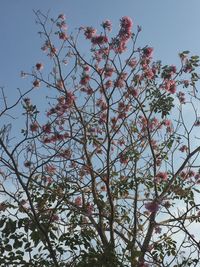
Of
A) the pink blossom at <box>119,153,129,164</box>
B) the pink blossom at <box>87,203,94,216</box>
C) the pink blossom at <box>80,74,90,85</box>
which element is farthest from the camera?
the pink blossom at <box>80,74,90,85</box>

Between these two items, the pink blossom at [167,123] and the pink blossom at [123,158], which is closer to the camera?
the pink blossom at [123,158]

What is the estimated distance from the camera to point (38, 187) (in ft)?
24.0

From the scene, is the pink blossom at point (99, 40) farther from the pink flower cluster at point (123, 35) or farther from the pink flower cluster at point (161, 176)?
the pink flower cluster at point (161, 176)

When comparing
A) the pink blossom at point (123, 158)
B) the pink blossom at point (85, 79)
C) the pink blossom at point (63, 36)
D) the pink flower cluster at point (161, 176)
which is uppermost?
the pink blossom at point (63, 36)

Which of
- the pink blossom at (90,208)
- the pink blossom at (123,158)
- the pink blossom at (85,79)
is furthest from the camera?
the pink blossom at (85,79)

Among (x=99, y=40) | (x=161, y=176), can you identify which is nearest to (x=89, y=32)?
(x=99, y=40)

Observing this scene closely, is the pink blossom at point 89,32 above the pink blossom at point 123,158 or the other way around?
above

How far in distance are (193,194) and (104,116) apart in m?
2.27

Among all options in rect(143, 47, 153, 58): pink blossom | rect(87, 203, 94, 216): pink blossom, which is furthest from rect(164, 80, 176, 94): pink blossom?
rect(87, 203, 94, 216): pink blossom

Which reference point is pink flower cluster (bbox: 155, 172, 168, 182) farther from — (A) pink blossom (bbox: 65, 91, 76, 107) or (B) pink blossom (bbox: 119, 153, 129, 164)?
(A) pink blossom (bbox: 65, 91, 76, 107)

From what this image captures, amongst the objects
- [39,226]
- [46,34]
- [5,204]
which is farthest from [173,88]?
[39,226]

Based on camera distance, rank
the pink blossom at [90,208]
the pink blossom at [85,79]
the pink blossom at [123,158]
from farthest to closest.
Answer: the pink blossom at [85,79], the pink blossom at [123,158], the pink blossom at [90,208]

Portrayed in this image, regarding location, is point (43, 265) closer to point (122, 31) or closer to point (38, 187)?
point (38, 187)

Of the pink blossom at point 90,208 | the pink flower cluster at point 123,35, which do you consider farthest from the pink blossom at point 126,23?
the pink blossom at point 90,208
